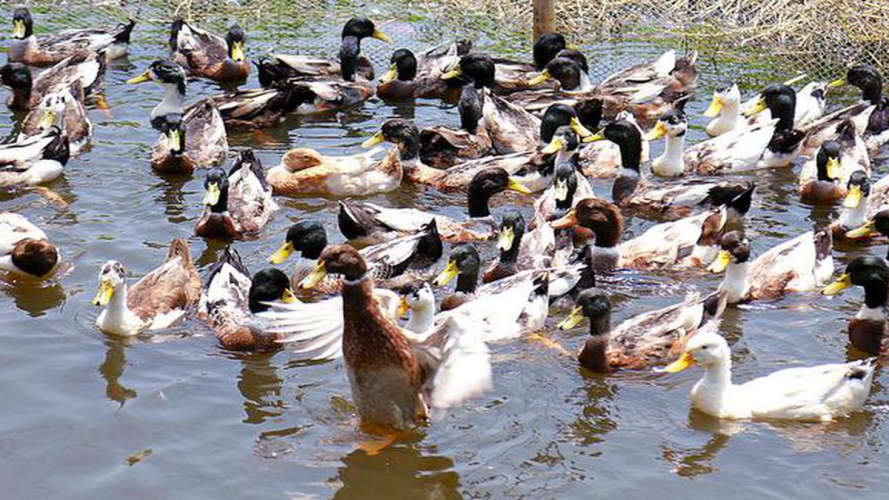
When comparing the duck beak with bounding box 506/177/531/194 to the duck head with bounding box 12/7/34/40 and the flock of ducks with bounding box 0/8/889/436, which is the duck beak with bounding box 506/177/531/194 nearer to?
the flock of ducks with bounding box 0/8/889/436

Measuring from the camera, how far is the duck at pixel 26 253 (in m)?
9.58

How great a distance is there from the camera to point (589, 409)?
8031 mm

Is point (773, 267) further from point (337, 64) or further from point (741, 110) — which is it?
point (337, 64)

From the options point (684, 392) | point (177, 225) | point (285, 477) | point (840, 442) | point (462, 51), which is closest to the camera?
point (285, 477)

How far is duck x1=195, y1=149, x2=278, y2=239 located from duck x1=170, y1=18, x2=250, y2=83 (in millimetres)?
3541

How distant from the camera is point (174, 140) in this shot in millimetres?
11867

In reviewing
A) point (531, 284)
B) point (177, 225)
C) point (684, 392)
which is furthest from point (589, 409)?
point (177, 225)

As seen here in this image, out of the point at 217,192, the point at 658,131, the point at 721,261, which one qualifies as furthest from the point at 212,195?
the point at 658,131

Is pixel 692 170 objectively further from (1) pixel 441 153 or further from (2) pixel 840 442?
(2) pixel 840 442

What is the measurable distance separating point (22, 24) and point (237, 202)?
5.38m

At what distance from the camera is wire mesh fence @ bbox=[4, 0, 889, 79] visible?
48.2 feet

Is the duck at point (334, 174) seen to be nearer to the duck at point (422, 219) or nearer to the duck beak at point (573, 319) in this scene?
the duck at point (422, 219)

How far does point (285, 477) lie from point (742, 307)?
3732 mm

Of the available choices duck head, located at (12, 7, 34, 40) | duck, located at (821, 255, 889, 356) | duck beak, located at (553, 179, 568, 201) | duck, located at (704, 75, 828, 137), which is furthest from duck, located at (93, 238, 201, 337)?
duck head, located at (12, 7, 34, 40)
